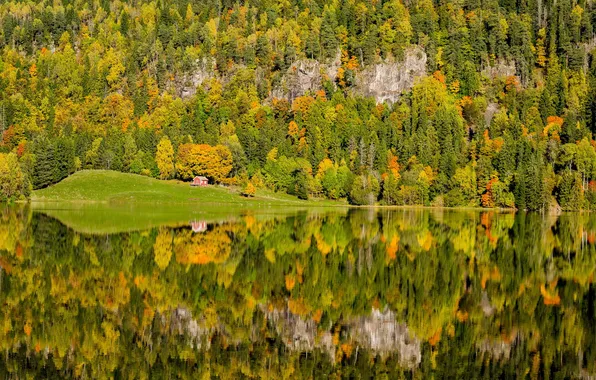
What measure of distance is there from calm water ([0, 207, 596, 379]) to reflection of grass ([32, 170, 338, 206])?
106374 millimetres

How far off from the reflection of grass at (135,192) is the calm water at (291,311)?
106 metres

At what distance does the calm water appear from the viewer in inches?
1011

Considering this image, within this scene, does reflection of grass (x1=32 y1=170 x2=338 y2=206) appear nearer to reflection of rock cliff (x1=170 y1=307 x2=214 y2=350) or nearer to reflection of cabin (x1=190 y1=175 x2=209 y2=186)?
reflection of cabin (x1=190 y1=175 x2=209 y2=186)

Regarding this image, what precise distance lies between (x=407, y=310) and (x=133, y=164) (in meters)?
163

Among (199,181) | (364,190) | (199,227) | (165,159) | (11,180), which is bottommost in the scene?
(199,227)

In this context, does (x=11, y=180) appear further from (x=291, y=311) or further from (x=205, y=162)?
(x=291, y=311)

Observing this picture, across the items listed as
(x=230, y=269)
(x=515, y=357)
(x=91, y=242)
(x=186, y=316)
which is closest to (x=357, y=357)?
(x=515, y=357)

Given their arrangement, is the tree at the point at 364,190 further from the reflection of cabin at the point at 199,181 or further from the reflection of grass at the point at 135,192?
the reflection of cabin at the point at 199,181

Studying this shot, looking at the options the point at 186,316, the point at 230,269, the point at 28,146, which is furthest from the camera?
the point at 28,146

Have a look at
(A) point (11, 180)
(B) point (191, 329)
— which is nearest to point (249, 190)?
(A) point (11, 180)

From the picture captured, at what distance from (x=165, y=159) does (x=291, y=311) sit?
528 feet

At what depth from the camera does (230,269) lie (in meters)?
45.0

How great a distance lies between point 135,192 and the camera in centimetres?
16662

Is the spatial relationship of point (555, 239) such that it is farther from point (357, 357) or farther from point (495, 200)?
point (495, 200)
